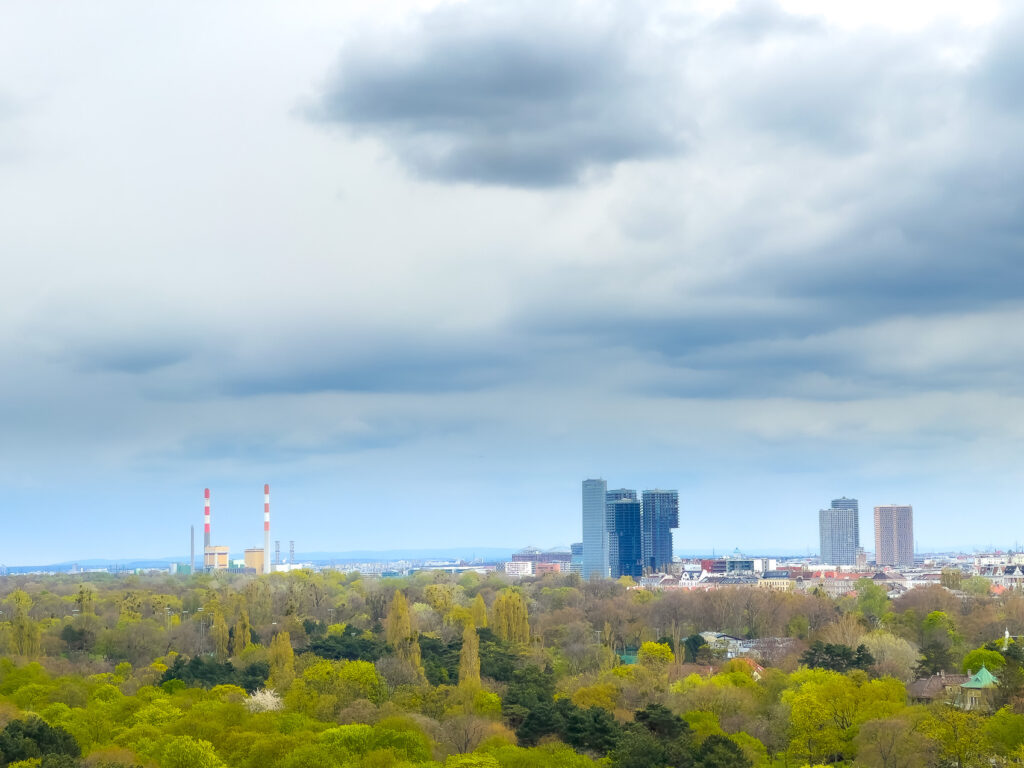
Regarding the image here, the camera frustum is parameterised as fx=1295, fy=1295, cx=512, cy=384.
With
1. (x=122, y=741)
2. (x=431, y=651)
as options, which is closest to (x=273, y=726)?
(x=122, y=741)

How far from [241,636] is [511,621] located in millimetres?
21838

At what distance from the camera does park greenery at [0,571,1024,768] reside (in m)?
58.2

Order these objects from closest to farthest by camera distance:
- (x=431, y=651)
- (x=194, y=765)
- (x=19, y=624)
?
(x=194, y=765) → (x=431, y=651) → (x=19, y=624)

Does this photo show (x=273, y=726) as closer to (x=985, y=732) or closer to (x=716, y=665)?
(x=985, y=732)

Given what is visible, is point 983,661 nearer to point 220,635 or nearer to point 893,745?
point 893,745

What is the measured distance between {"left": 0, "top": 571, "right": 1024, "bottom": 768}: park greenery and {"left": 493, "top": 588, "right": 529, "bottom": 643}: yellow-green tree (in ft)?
0.63

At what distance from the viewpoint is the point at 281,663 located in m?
83.8

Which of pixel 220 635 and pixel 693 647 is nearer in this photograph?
pixel 220 635

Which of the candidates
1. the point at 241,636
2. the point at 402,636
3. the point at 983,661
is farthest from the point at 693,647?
the point at 241,636

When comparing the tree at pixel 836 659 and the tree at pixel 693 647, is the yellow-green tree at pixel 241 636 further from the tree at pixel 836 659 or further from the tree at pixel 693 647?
the tree at pixel 836 659

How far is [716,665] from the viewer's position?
9900 cm

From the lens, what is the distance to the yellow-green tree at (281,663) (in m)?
82.8

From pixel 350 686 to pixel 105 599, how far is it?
87.4 meters

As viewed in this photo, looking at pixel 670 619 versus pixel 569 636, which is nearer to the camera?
pixel 569 636
